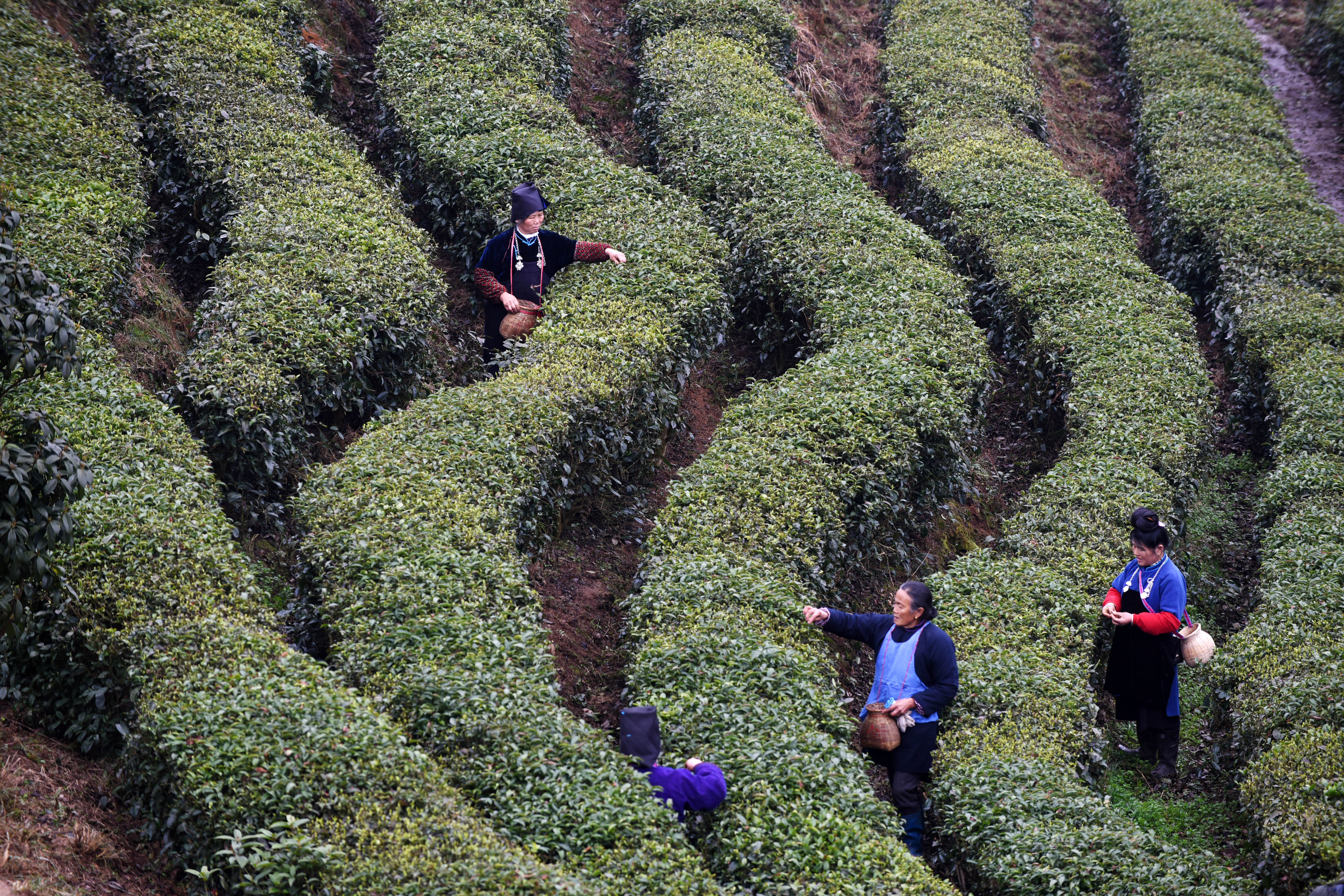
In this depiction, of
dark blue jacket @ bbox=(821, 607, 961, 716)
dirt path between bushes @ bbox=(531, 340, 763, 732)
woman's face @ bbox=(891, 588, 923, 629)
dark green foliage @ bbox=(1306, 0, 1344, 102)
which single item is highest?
dark green foliage @ bbox=(1306, 0, 1344, 102)

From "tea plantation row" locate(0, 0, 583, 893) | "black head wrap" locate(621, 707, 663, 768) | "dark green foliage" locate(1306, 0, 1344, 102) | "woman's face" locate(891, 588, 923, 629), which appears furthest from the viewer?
"dark green foliage" locate(1306, 0, 1344, 102)

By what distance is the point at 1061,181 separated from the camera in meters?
17.1

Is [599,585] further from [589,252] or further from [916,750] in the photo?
[589,252]

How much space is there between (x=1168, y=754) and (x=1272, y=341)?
7407 mm

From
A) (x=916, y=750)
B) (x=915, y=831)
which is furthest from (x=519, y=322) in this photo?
(x=915, y=831)

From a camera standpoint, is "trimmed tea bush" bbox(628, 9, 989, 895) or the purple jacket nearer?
the purple jacket

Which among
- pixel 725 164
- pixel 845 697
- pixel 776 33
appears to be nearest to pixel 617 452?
pixel 845 697

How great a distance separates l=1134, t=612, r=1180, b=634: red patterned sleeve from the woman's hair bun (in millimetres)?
622

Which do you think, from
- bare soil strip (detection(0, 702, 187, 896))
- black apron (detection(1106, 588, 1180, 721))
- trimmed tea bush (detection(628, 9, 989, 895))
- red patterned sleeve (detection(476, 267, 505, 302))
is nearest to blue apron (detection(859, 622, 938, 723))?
trimmed tea bush (detection(628, 9, 989, 895))

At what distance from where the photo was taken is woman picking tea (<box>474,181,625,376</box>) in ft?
34.3

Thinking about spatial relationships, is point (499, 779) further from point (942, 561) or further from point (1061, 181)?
point (1061, 181)

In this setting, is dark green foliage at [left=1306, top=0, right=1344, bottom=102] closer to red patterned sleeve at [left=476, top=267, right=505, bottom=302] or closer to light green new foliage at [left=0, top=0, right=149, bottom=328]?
red patterned sleeve at [left=476, top=267, right=505, bottom=302]

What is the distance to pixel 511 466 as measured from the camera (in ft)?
28.1

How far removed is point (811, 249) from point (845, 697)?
6777 millimetres
